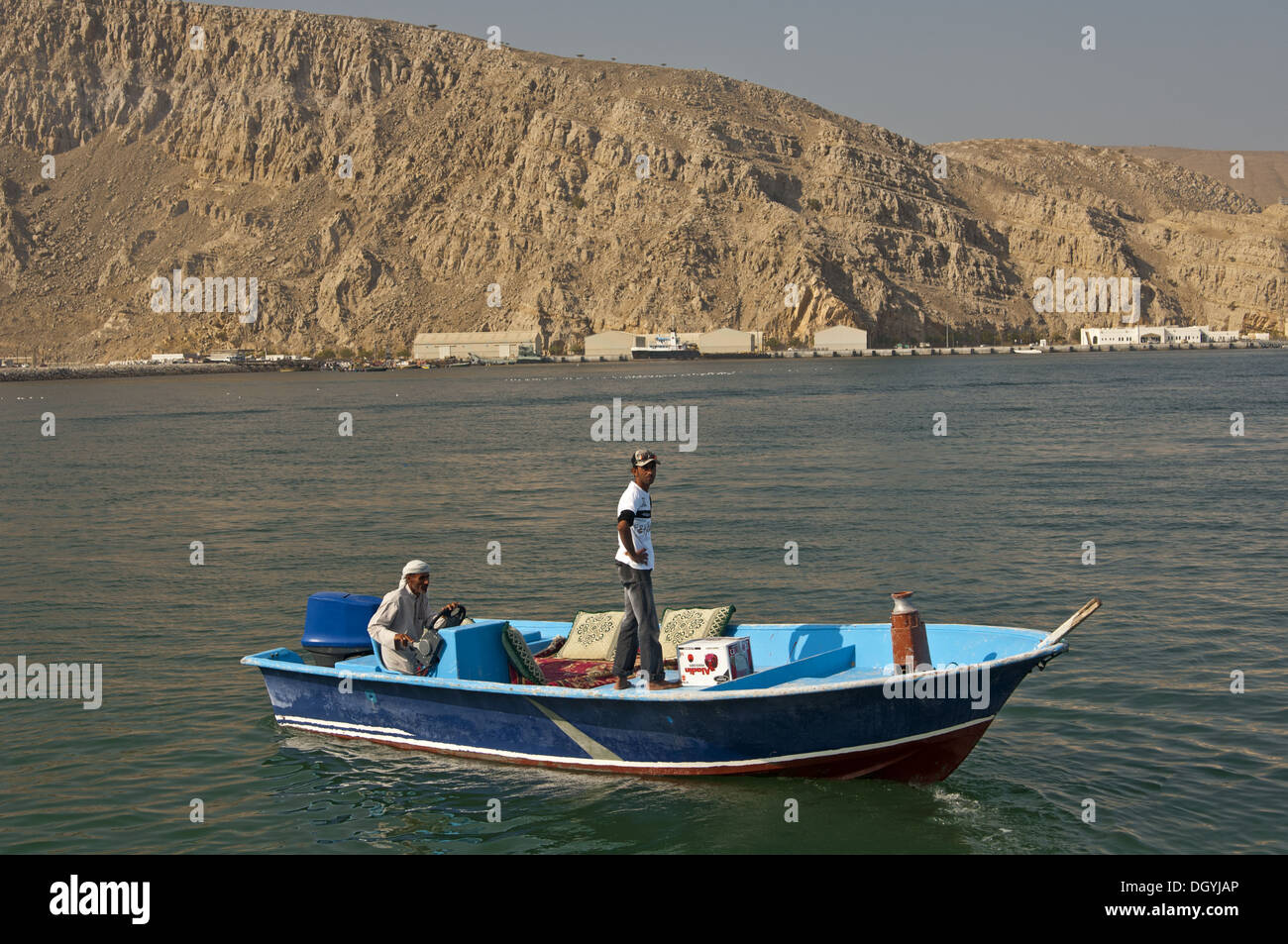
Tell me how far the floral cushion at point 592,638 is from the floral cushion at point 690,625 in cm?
60

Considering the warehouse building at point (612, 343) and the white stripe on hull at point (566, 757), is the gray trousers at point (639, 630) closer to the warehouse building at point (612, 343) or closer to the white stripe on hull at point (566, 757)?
the white stripe on hull at point (566, 757)

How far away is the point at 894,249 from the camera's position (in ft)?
654

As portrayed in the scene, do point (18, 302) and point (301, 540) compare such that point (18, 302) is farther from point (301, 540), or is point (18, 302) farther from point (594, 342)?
point (301, 540)

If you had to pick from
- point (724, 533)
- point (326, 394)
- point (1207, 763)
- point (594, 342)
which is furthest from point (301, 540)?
point (594, 342)

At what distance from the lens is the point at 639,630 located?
502 inches

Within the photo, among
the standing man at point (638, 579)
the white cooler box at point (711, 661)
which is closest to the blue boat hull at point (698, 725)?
the standing man at point (638, 579)

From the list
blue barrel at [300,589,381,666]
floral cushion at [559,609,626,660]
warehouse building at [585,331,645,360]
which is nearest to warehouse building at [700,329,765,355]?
warehouse building at [585,331,645,360]

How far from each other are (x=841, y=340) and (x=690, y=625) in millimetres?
173359

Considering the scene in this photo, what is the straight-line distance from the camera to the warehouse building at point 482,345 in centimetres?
17825

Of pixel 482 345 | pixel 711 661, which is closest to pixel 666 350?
pixel 482 345

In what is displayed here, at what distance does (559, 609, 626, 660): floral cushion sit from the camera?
575 inches

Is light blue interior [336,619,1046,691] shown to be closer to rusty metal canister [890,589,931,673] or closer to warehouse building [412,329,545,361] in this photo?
rusty metal canister [890,589,931,673]

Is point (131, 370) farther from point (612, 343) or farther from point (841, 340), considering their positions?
point (841, 340)

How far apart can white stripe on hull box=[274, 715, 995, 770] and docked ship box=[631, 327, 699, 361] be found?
158744 millimetres
